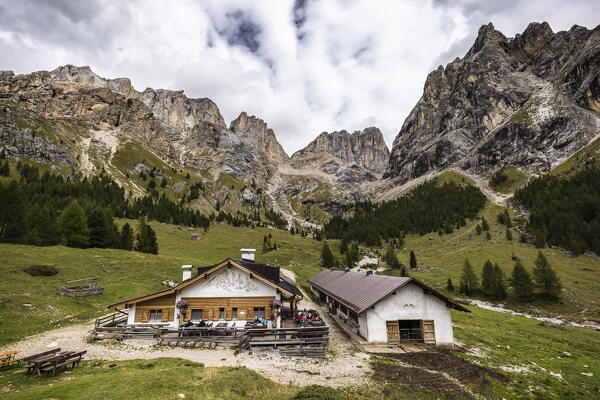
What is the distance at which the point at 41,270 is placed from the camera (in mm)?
36938

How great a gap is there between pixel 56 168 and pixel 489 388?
188 m

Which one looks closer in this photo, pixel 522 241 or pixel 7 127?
pixel 522 241

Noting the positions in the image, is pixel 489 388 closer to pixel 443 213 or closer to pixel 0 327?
pixel 0 327

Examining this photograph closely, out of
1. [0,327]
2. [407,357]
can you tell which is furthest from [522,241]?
[0,327]

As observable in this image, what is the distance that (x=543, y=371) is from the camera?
66.0 feet

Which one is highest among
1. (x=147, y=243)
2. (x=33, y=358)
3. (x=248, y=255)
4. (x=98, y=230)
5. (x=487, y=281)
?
(x=98, y=230)

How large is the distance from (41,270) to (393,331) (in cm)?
4638

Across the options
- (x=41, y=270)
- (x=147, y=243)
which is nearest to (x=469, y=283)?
(x=147, y=243)

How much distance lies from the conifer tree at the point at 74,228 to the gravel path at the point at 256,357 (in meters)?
39.2

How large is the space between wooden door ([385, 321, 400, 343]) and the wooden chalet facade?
977cm

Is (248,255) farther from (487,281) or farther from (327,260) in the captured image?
(327,260)

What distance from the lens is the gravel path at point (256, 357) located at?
16406 mm

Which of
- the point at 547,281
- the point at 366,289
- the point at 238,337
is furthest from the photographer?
the point at 547,281

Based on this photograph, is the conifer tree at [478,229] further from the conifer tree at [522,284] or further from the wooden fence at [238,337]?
the wooden fence at [238,337]
